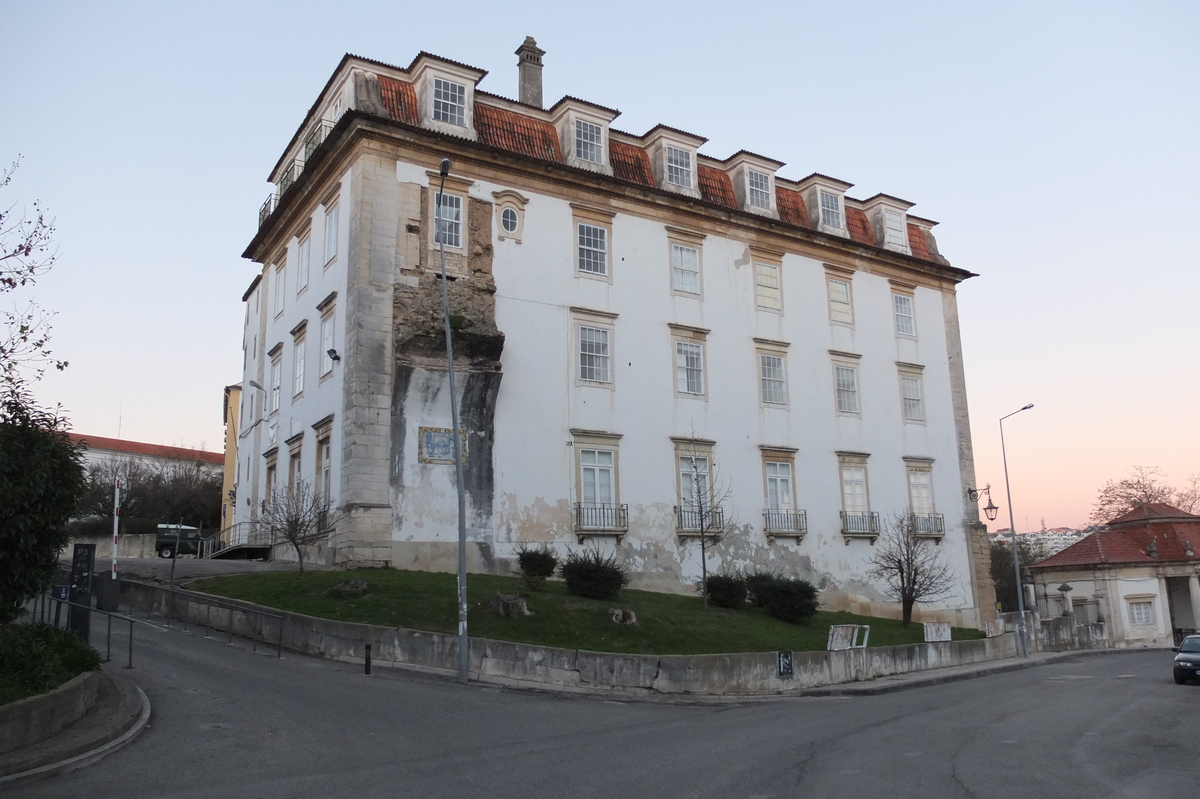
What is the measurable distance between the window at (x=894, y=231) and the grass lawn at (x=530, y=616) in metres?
19.4

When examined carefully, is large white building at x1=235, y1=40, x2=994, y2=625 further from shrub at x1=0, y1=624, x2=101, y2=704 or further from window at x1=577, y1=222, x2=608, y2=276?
shrub at x1=0, y1=624, x2=101, y2=704

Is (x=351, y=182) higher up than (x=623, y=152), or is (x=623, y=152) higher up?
(x=623, y=152)

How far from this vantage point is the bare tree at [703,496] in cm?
3216

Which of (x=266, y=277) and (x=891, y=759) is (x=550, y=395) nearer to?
(x=266, y=277)

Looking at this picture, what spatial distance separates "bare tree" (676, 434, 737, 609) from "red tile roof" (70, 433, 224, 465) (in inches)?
2258

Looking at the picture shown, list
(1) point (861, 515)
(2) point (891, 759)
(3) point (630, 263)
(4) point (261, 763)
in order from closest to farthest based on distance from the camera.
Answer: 1. (4) point (261, 763)
2. (2) point (891, 759)
3. (3) point (630, 263)
4. (1) point (861, 515)

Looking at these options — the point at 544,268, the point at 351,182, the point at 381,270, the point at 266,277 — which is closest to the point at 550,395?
the point at 544,268

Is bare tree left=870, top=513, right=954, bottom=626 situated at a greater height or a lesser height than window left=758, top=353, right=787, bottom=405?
lesser

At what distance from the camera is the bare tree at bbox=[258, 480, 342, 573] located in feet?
88.3

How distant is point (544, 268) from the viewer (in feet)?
103

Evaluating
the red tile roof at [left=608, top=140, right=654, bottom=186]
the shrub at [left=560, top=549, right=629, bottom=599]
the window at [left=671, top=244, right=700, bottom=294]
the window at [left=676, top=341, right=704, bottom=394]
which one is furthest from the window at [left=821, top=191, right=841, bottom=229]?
the shrub at [left=560, top=549, right=629, bottom=599]

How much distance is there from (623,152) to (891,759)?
2628 centimetres

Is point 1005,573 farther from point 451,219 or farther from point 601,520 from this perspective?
point 451,219

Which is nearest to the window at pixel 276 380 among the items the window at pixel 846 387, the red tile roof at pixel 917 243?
the window at pixel 846 387
